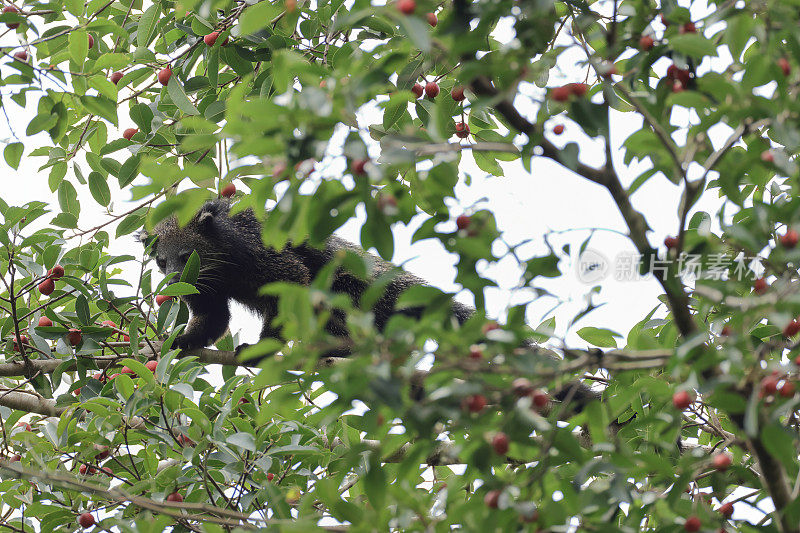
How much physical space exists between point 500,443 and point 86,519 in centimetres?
214

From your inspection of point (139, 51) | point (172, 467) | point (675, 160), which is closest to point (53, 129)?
point (139, 51)

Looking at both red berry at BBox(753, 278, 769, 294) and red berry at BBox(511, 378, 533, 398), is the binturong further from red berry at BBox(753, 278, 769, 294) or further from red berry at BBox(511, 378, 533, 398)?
red berry at BBox(511, 378, 533, 398)

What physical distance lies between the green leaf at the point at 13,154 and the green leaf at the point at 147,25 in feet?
2.44

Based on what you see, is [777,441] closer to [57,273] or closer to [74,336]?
[74,336]

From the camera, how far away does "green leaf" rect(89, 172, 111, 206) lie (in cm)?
420

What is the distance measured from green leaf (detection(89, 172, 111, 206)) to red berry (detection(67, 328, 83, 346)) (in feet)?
2.43

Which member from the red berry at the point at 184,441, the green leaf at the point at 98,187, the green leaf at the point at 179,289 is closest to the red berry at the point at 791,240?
the red berry at the point at 184,441

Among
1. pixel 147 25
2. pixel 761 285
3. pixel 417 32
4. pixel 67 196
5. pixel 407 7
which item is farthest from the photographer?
pixel 67 196

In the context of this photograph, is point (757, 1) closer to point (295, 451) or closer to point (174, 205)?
point (174, 205)

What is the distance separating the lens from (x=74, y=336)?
151 inches

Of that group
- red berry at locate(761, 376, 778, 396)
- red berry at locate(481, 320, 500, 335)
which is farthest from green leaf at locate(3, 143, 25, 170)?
red berry at locate(761, 376, 778, 396)

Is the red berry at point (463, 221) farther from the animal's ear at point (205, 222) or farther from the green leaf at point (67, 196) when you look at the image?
the animal's ear at point (205, 222)

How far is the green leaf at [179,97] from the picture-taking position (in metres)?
3.69

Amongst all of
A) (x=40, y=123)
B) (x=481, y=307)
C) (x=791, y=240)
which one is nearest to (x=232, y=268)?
(x=40, y=123)
